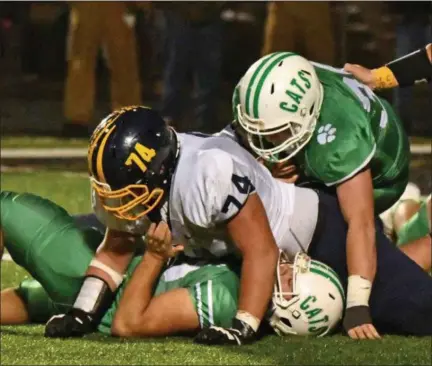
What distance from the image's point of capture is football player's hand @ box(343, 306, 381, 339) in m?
4.13

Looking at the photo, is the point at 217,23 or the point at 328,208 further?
the point at 217,23

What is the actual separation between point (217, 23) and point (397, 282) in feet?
17.5

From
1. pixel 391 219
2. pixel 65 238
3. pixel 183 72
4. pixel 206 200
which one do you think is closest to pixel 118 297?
pixel 65 238

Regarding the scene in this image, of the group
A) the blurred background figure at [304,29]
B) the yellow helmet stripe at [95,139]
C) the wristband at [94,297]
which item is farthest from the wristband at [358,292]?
the blurred background figure at [304,29]

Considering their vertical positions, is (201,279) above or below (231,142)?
below

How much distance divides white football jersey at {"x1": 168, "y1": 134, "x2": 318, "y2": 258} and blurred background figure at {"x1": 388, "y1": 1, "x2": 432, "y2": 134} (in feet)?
14.3

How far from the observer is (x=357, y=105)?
Answer: 4500mm

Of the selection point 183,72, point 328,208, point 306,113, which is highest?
point 306,113

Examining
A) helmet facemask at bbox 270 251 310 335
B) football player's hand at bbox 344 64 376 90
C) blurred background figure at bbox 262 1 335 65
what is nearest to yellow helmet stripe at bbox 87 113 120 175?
helmet facemask at bbox 270 251 310 335

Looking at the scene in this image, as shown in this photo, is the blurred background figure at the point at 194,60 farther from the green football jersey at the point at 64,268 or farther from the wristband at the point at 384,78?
the green football jersey at the point at 64,268

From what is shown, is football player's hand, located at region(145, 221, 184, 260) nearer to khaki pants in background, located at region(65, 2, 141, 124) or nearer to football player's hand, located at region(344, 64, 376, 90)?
football player's hand, located at region(344, 64, 376, 90)

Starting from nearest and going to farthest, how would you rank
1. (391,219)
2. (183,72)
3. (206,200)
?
(206,200), (391,219), (183,72)

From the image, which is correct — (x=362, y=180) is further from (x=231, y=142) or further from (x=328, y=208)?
(x=231, y=142)

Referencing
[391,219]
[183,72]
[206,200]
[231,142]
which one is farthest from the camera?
[183,72]
